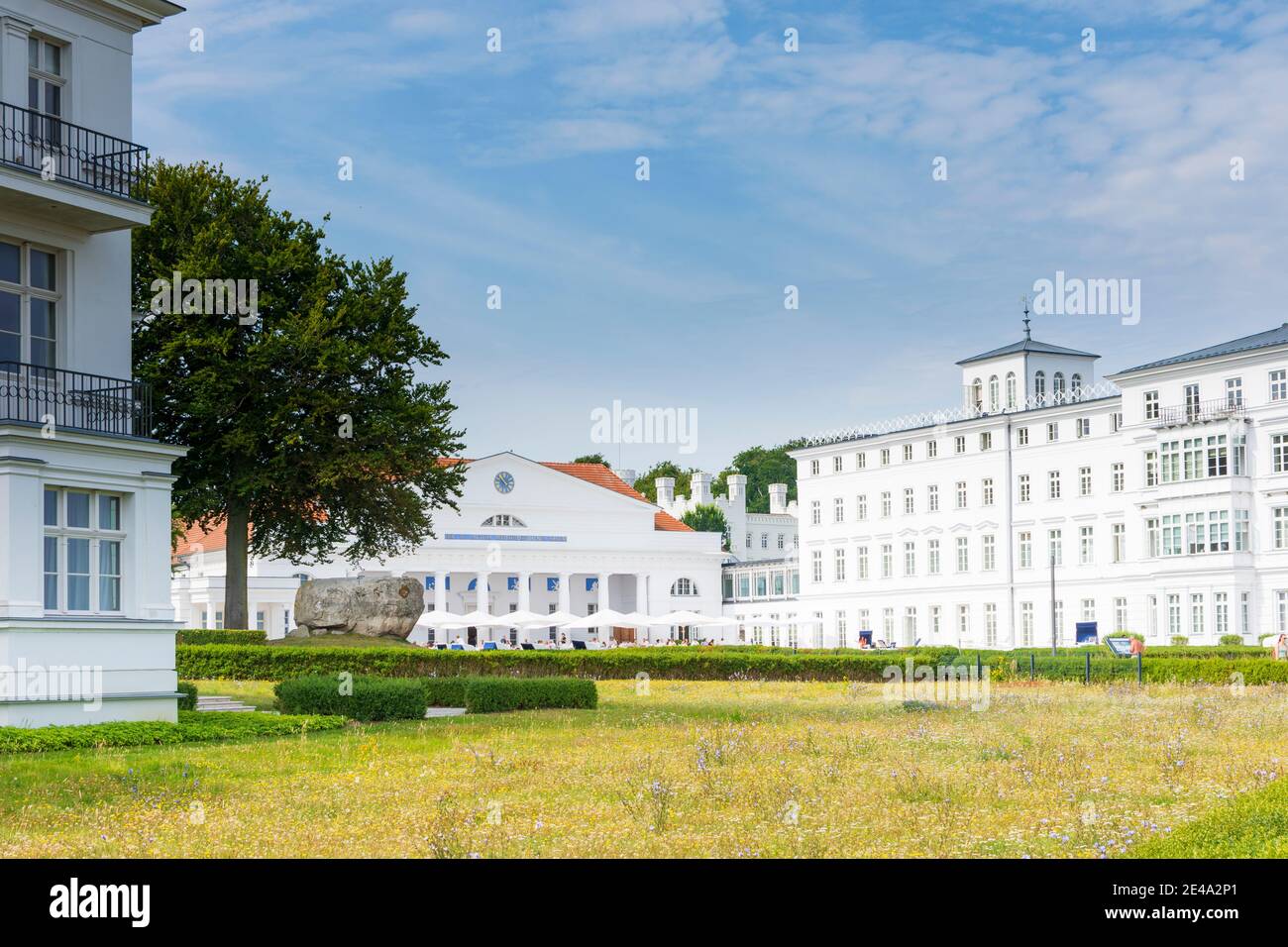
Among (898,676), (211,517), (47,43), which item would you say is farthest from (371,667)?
(47,43)

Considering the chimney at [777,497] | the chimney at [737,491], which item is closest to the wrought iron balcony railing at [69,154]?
the chimney at [737,491]

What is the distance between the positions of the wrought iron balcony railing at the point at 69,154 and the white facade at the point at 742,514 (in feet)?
298

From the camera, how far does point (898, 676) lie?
1583 inches

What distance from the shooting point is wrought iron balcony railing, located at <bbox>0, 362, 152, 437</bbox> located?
21.4m

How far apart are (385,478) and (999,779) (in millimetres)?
26386

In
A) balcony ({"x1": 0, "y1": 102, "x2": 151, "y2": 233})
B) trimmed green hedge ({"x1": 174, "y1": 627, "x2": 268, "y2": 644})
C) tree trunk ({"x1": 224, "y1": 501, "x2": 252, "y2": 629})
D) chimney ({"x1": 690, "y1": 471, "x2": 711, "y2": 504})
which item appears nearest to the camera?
balcony ({"x1": 0, "y1": 102, "x2": 151, "y2": 233})

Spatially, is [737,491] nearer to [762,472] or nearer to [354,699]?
[762,472]

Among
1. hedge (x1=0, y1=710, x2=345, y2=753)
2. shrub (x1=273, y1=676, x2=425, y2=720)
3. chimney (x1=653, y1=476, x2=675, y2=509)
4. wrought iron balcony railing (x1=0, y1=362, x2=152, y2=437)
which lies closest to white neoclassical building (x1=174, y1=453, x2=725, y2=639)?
chimney (x1=653, y1=476, x2=675, y2=509)

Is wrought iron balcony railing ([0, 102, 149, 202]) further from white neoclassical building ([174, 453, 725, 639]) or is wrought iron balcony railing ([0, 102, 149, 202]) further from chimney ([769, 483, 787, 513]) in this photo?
chimney ([769, 483, 787, 513])

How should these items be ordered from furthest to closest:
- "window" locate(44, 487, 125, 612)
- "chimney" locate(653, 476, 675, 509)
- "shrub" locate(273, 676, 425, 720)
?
"chimney" locate(653, 476, 675, 509), "shrub" locate(273, 676, 425, 720), "window" locate(44, 487, 125, 612)

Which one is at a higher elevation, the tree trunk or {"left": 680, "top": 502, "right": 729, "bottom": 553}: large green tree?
{"left": 680, "top": 502, "right": 729, "bottom": 553}: large green tree

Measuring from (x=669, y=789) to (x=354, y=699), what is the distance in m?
11.2

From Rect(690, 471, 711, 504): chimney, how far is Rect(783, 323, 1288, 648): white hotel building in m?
27.0

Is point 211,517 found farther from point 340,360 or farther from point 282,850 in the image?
point 282,850
